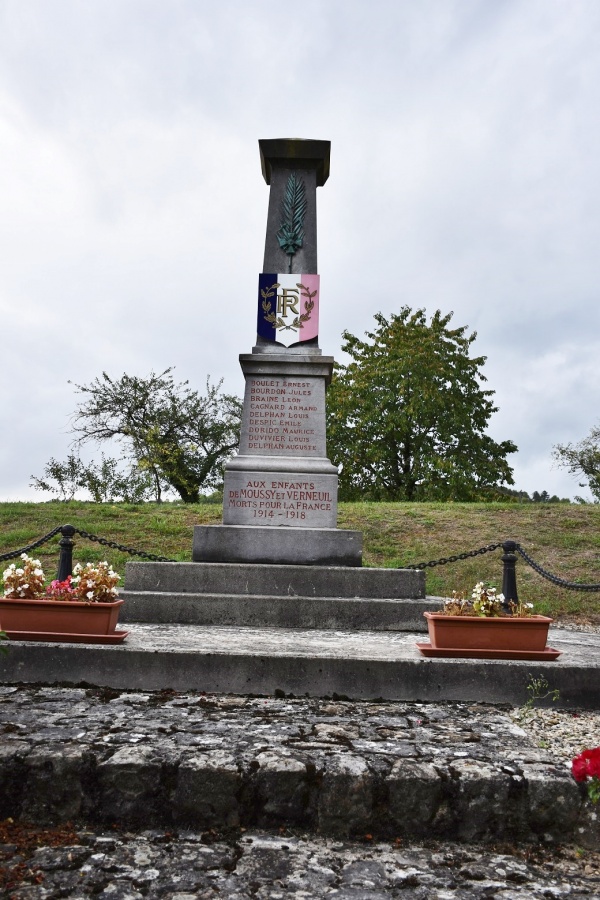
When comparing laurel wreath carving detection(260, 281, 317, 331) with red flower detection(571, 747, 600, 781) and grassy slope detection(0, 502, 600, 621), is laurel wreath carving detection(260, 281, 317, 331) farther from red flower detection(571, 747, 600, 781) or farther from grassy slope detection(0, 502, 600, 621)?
red flower detection(571, 747, 600, 781)

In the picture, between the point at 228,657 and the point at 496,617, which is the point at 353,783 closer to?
the point at 228,657

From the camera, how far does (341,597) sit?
6754mm

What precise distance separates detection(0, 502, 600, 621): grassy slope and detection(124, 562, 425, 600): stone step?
3.61 meters

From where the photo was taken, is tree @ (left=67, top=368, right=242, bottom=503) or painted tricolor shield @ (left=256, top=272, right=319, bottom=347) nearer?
painted tricolor shield @ (left=256, top=272, right=319, bottom=347)

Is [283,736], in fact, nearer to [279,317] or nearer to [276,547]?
[276,547]

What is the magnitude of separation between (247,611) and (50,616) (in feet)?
6.82

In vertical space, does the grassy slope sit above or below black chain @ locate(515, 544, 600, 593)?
above

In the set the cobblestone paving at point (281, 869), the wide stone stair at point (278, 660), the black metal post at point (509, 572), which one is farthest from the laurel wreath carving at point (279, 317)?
the cobblestone paving at point (281, 869)

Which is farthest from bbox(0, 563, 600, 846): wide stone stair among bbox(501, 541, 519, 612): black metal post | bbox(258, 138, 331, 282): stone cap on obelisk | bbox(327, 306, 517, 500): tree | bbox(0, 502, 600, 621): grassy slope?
bbox(327, 306, 517, 500): tree

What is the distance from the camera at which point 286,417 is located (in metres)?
8.18

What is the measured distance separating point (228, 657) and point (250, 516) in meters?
3.43

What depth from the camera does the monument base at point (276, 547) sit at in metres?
7.39

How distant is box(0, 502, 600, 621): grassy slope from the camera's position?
10.8 meters

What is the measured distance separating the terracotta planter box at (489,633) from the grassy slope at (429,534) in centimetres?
535
